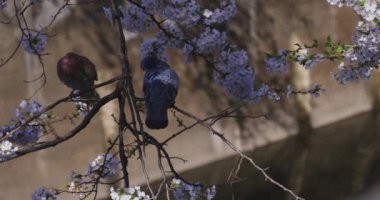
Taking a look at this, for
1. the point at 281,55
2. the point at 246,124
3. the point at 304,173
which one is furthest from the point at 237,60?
the point at 246,124

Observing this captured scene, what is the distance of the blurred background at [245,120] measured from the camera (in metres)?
6.81

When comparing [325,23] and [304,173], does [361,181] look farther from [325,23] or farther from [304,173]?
[325,23]

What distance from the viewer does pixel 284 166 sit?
7.87 m

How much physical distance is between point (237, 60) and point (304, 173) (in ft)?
12.6

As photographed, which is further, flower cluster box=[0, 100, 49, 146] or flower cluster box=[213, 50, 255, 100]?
flower cluster box=[213, 50, 255, 100]

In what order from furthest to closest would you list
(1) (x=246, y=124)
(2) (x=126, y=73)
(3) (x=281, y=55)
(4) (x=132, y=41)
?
(1) (x=246, y=124) < (4) (x=132, y=41) < (3) (x=281, y=55) < (2) (x=126, y=73)

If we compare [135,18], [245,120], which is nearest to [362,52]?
[135,18]

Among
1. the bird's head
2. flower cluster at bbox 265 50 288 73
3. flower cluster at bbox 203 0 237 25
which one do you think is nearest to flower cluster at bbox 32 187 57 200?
the bird's head

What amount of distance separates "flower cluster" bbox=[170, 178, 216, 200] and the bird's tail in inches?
14.1

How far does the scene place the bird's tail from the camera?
125 inches

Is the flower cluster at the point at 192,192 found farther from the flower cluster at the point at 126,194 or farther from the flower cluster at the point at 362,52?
the flower cluster at the point at 362,52

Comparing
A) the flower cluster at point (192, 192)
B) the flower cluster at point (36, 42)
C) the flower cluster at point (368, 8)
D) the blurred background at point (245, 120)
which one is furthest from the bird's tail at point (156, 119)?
the blurred background at point (245, 120)

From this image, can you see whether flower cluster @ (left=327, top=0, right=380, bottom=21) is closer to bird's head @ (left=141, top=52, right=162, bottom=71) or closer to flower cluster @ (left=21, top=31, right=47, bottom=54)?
bird's head @ (left=141, top=52, right=162, bottom=71)

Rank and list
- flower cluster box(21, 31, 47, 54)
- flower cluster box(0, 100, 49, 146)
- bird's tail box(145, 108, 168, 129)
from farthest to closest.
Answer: flower cluster box(21, 31, 47, 54)
flower cluster box(0, 100, 49, 146)
bird's tail box(145, 108, 168, 129)
